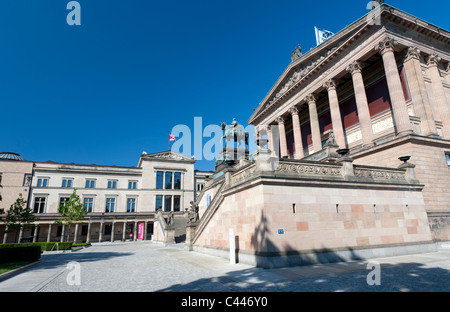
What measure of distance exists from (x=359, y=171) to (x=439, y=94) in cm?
1691

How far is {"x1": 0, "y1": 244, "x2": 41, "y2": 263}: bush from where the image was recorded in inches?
575

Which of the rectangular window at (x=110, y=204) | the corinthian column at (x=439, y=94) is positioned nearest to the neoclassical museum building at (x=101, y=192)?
the rectangular window at (x=110, y=204)

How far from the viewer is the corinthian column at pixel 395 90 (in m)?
20.5

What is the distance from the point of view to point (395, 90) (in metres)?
21.9

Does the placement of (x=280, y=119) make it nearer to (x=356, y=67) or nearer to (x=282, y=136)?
(x=282, y=136)

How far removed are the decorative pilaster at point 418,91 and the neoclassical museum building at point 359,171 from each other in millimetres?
92

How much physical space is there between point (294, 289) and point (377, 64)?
1138 inches

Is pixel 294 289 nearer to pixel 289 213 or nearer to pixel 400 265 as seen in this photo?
pixel 289 213

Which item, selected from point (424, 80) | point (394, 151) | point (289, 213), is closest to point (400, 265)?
point (289, 213)

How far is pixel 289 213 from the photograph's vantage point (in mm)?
12344

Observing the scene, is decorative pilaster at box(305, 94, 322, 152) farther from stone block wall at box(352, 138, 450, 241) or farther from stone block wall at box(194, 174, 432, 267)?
stone block wall at box(194, 174, 432, 267)

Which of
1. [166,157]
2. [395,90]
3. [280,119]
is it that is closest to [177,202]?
[166,157]

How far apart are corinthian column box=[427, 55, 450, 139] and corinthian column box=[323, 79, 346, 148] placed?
28.1 feet

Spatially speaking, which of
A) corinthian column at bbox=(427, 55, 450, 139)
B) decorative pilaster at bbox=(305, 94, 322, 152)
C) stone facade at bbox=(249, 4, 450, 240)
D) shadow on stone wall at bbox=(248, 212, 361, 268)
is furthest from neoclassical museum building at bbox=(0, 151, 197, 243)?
corinthian column at bbox=(427, 55, 450, 139)
